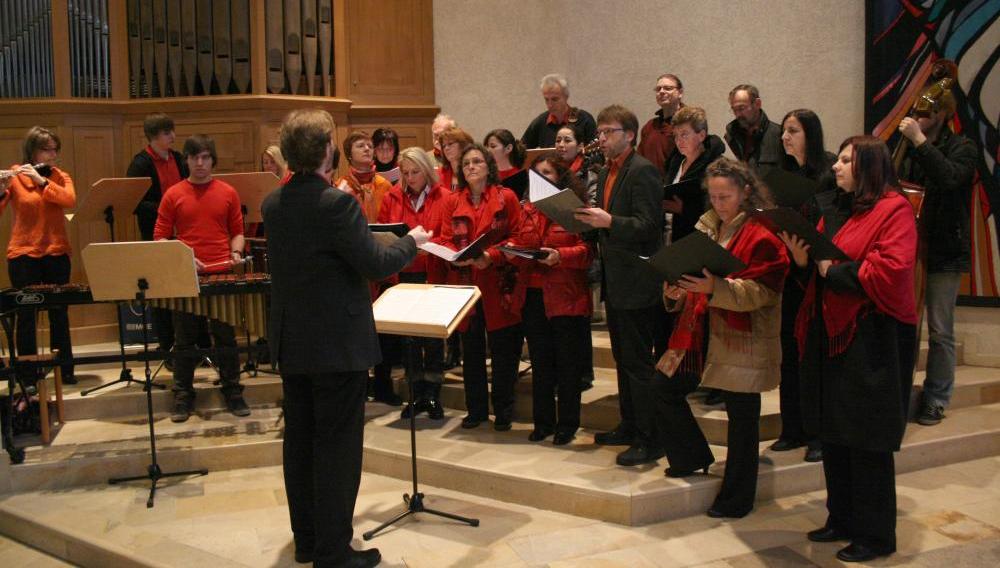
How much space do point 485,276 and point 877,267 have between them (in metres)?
2.08

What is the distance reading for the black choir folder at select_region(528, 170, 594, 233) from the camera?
4016mm

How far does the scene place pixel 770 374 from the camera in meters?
3.78

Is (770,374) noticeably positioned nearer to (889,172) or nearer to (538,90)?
(889,172)

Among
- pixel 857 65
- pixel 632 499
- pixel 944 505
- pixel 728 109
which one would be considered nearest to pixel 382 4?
pixel 728 109

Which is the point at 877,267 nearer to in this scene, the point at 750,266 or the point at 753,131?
the point at 750,266

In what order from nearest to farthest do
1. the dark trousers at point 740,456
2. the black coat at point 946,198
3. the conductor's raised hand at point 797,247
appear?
the conductor's raised hand at point 797,247 → the dark trousers at point 740,456 → the black coat at point 946,198

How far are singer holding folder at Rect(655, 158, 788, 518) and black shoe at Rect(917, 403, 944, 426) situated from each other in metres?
1.37

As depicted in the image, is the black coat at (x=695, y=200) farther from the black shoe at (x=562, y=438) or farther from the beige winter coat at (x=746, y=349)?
the black shoe at (x=562, y=438)

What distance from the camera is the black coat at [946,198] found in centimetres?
448

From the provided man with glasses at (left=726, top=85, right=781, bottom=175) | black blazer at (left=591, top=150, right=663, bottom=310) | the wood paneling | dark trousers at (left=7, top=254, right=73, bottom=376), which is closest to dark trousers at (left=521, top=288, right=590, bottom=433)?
black blazer at (left=591, top=150, right=663, bottom=310)

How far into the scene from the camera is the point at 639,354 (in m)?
4.27

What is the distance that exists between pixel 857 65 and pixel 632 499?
360cm

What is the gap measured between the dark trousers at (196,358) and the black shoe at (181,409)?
36 millimetres

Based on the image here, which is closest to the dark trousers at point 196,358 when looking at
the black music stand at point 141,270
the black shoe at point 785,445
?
the black music stand at point 141,270
